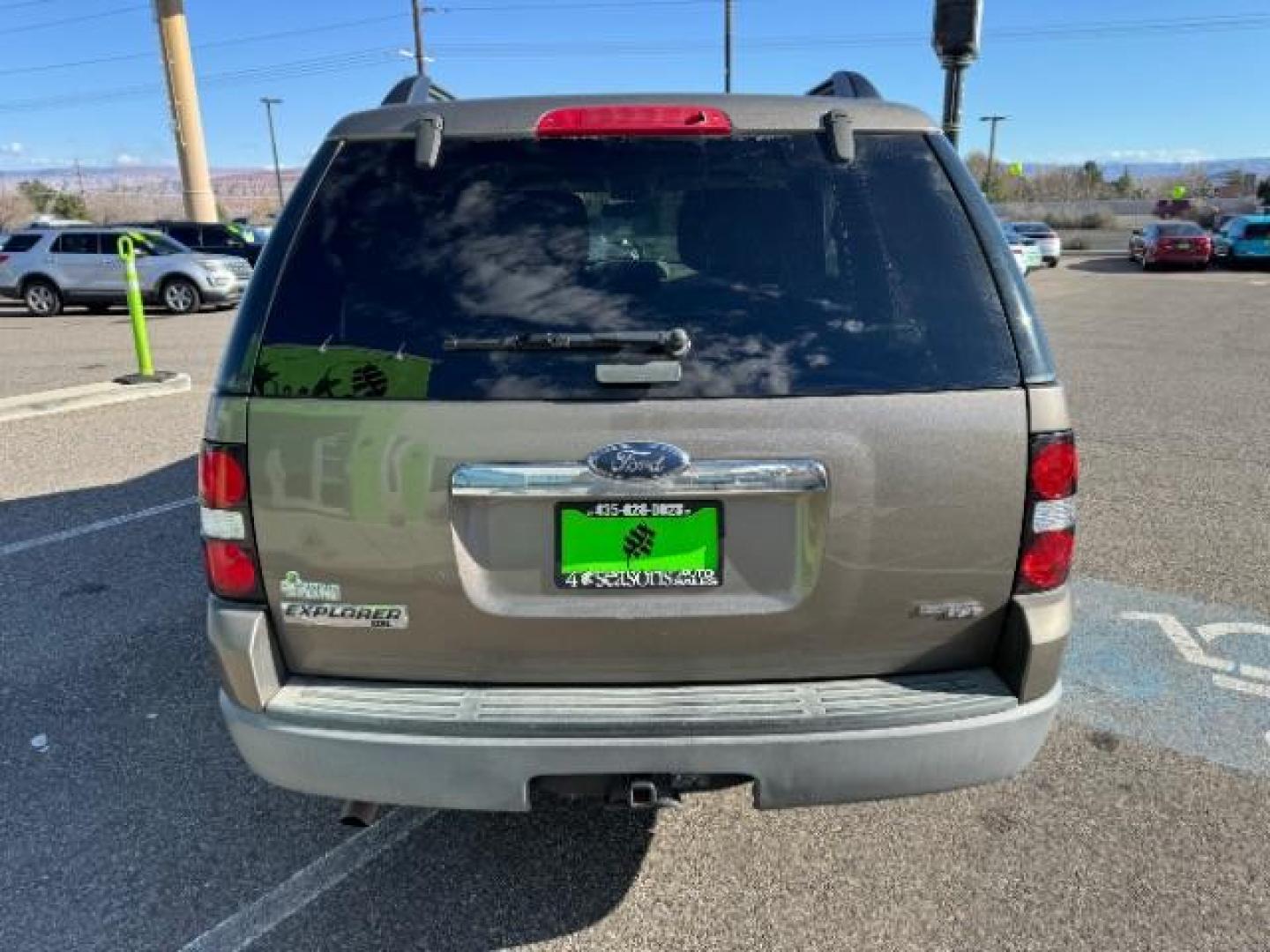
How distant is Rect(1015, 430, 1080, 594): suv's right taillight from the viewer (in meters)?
2.13

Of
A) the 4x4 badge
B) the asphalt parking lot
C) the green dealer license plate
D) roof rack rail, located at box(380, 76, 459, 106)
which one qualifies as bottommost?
the asphalt parking lot

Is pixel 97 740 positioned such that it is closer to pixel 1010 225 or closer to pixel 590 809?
pixel 590 809

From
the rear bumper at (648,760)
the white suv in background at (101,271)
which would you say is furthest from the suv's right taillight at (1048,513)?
the white suv in background at (101,271)

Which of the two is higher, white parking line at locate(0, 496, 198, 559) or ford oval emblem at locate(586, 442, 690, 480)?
ford oval emblem at locate(586, 442, 690, 480)

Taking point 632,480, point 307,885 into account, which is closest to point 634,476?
point 632,480

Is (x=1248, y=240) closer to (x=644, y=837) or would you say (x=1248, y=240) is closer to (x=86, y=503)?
(x=86, y=503)

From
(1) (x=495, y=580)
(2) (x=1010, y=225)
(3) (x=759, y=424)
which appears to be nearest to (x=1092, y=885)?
(3) (x=759, y=424)

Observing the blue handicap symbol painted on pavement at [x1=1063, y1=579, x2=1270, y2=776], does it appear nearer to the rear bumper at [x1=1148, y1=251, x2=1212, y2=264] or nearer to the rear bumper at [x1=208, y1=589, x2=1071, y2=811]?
the rear bumper at [x1=208, y1=589, x2=1071, y2=811]

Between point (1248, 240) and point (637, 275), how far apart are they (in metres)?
37.0

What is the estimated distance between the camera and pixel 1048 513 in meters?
2.17

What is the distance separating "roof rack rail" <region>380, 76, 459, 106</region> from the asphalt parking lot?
2110mm

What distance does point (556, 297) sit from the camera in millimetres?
2141

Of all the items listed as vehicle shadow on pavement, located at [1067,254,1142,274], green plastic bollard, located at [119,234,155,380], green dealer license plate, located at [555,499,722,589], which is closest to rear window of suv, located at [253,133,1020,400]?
green dealer license plate, located at [555,499,722,589]

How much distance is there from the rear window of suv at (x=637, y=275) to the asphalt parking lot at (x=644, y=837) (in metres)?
1.41
